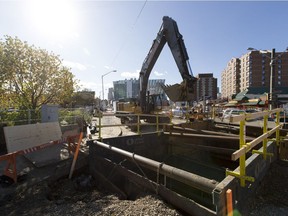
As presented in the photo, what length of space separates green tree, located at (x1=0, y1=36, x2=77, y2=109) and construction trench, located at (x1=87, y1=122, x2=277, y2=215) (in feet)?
32.0

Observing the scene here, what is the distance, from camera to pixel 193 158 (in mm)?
9016

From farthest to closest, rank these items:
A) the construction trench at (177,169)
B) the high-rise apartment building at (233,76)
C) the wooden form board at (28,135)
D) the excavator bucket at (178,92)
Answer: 1. the high-rise apartment building at (233,76)
2. the excavator bucket at (178,92)
3. the wooden form board at (28,135)
4. the construction trench at (177,169)

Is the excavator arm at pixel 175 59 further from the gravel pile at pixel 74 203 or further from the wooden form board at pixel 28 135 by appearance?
the gravel pile at pixel 74 203

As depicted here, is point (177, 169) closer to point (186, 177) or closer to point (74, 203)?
point (186, 177)

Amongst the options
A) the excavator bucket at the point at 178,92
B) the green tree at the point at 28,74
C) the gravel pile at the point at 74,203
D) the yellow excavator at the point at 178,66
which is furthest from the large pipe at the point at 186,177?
the green tree at the point at 28,74

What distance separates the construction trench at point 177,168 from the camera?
326 centimetres

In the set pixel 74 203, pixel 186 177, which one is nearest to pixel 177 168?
pixel 186 177

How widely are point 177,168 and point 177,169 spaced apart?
105cm

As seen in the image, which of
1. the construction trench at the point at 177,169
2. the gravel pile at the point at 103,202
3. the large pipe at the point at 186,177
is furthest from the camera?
the gravel pile at the point at 103,202

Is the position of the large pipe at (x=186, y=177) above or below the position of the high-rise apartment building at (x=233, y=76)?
below

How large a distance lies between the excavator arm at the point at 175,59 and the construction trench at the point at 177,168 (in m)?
2.39

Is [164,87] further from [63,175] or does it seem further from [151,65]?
[63,175]

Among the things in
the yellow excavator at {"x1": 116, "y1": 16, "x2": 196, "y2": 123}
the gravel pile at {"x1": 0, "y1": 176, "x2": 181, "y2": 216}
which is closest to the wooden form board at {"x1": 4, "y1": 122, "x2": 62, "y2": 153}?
the gravel pile at {"x1": 0, "y1": 176, "x2": 181, "y2": 216}

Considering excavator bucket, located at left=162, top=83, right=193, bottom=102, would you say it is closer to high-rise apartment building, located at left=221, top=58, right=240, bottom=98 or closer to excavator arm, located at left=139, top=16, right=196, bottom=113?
excavator arm, located at left=139, top=16, right=196, bottom=113
